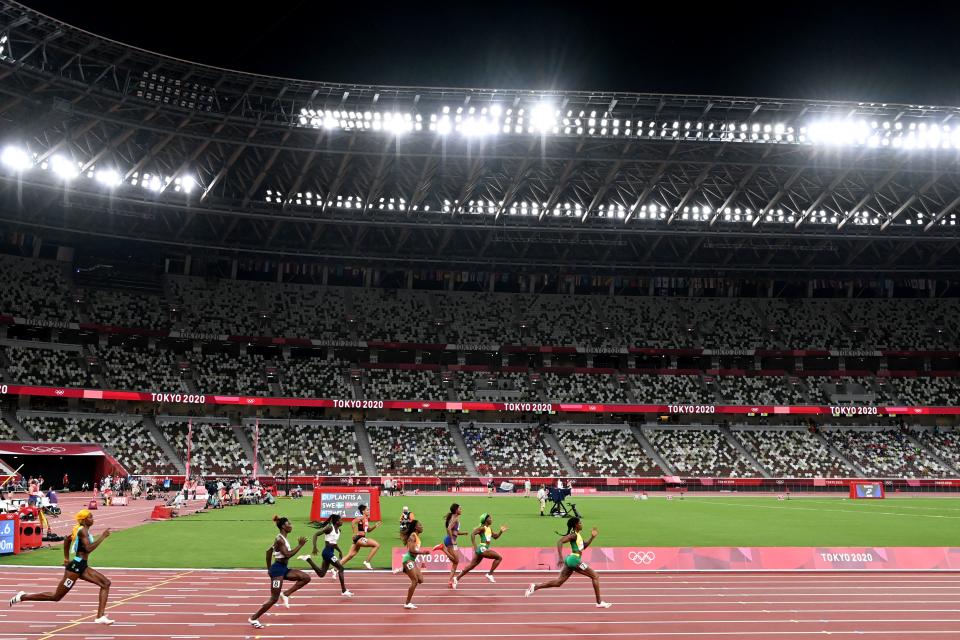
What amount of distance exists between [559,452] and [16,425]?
42.5m

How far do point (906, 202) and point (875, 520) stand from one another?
35.0m

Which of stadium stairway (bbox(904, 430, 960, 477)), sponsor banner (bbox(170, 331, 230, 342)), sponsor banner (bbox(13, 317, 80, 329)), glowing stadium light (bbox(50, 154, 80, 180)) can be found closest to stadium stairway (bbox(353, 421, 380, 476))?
sponsor banner (bbox(170, 331, 230, 342))

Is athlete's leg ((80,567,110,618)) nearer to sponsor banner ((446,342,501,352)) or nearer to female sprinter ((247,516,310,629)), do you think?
female sprinter ((247,516,310,629))

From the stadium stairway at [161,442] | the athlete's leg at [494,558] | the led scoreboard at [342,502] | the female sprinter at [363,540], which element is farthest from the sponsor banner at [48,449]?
the athlete's leg at [494,558]

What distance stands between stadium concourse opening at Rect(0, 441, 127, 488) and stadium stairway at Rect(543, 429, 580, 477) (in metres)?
34.2

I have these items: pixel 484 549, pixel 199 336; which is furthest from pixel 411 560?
pixel 199 336

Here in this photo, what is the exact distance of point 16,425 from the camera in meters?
57.2

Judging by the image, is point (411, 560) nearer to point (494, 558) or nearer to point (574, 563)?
→ point (574, 563)

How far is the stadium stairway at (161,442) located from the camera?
193ft

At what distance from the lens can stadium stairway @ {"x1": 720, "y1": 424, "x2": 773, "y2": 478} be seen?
220 feet

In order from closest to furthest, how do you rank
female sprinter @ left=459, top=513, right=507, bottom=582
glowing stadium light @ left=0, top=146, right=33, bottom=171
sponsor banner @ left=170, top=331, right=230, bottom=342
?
female sprinter @ left=459, top=513, right=507, bottom=582 → glowing stadium light @ left=0, top=146, right=33, bottom=171 → sponsor banner @ left=170, top=331, right=230, bottom=342

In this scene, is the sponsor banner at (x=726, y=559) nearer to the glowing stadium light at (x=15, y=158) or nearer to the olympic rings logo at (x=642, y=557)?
the olympic rings logo at (x=642, y=557)

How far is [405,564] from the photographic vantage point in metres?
14.6

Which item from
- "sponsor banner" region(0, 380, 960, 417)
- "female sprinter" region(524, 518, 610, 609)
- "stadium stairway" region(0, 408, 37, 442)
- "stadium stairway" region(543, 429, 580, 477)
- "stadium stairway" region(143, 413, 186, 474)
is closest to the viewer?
"female sprinter" region(524, 518, 610, 609)
